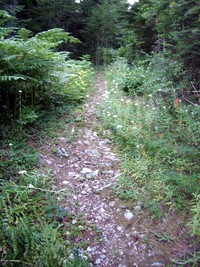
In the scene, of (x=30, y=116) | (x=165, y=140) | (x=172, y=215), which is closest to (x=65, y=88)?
(x=30, y=116)

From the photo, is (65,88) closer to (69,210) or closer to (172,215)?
(69,210)

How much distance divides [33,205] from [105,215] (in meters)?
1.01

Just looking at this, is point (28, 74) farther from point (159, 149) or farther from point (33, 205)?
point (159, 149)

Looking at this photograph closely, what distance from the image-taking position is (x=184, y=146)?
4.14 metres

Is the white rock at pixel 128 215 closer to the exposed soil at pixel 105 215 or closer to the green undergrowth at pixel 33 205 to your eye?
the exposed soil at pixel 105 215

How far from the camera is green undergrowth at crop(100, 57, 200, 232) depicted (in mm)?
3240

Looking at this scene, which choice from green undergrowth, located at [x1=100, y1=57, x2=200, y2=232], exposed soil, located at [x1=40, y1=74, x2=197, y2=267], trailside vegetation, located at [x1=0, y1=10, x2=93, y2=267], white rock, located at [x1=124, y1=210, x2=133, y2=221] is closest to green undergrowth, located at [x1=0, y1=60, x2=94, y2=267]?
trailside vegetation, located at [x1=0, y1=10, x2=93, y2=267]

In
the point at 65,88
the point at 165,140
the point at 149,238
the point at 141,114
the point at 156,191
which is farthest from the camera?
the point at 65,88

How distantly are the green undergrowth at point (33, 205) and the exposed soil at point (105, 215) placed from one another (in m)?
0.13

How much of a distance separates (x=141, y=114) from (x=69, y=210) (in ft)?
9.95

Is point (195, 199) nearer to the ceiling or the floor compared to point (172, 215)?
nearer to the ceiling

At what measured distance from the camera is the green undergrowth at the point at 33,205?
188cm

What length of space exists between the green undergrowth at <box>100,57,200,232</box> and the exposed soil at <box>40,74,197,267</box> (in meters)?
0.19

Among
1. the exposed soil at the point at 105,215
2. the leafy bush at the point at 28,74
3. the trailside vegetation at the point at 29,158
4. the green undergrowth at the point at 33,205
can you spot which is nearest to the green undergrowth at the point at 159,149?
the exposed soil at the point at 105,215
